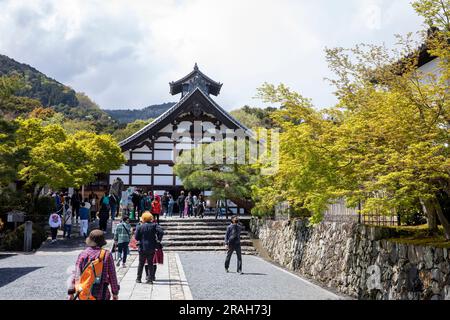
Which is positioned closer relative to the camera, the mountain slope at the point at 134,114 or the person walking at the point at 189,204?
the person walking at the point at 189,204

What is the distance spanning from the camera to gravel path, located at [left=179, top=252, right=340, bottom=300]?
10875mm

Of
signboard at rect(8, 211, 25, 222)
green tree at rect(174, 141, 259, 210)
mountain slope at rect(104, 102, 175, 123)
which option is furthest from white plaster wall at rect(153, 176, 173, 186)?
mountain slope at rect(104, 102, 175, 123)

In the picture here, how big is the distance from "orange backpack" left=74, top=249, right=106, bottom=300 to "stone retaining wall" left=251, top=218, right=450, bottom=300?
21.7 feet

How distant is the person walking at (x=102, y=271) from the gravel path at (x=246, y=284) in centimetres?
450

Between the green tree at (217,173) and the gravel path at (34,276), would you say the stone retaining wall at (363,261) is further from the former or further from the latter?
the gravel path at (34,276)

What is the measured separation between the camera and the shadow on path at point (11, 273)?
12.2 metres

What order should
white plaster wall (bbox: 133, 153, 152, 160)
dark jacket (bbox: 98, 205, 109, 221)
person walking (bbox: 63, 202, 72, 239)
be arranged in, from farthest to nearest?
white plaster wall (bbox: 133, 153, 152, 160) < dark jacket (bbox: 98, 205, 109, 221) < person walking (bbox: 63, 202, 72, 239)

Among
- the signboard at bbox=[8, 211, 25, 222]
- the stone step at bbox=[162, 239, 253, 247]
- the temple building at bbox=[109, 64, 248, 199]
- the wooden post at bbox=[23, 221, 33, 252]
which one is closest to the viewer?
the wooden post at bbox=[23, 221, 33, 252]

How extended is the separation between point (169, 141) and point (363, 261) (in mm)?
24152

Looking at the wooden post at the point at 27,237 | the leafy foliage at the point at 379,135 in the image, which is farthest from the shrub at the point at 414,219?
the wooden post at the point at 27,237

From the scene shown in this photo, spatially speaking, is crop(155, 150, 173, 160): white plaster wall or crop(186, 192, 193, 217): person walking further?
crop(155, 150, 173, 160): white plaster wall

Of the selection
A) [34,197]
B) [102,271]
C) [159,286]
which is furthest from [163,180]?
[102,271]

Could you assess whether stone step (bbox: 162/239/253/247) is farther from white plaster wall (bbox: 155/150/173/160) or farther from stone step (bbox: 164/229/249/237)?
white plaster wall (bbox: 155/150/173/160)

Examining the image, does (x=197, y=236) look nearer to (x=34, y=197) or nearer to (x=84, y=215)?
(x=84, y=215)
